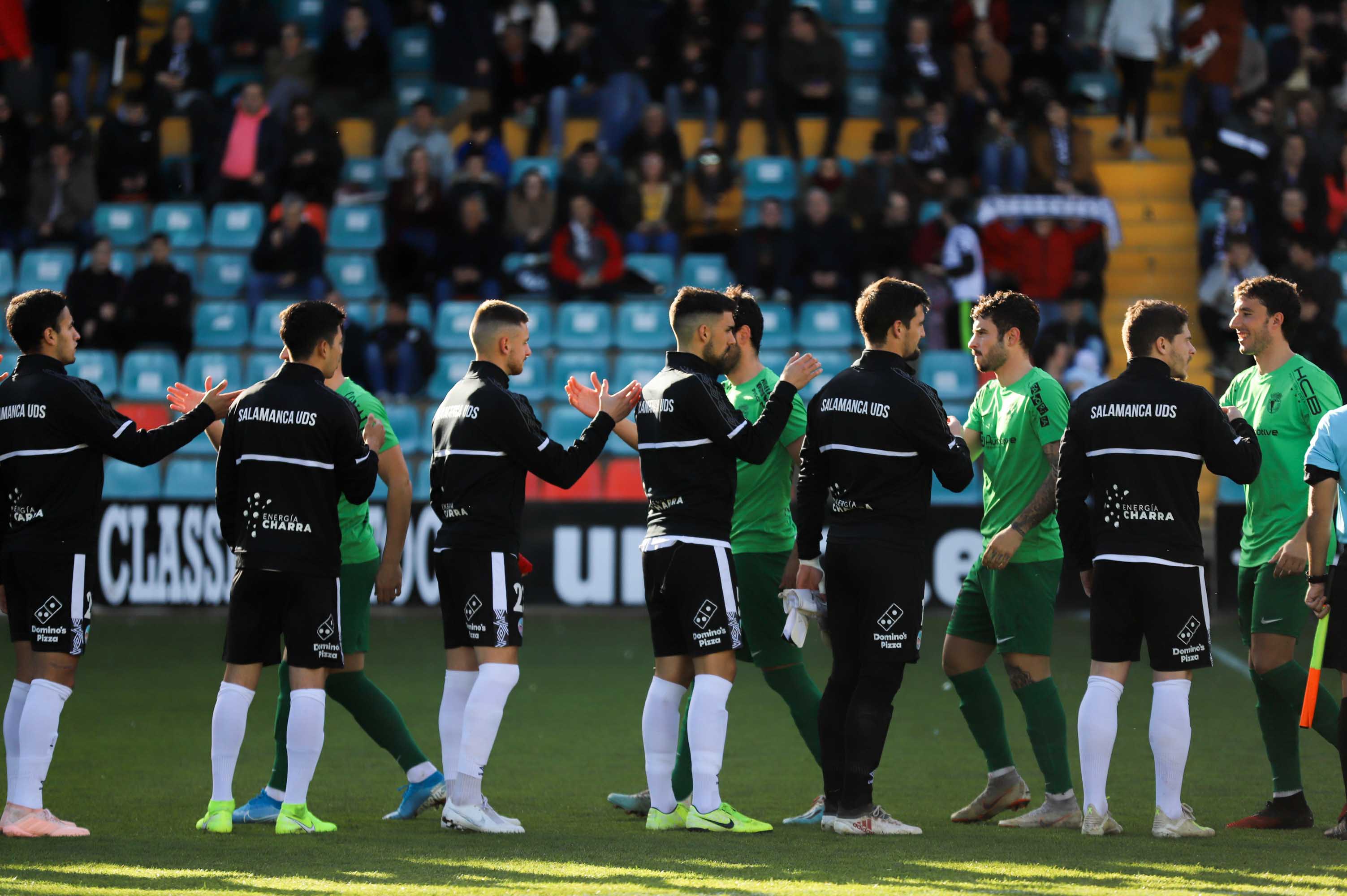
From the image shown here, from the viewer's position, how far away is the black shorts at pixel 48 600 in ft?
20.0

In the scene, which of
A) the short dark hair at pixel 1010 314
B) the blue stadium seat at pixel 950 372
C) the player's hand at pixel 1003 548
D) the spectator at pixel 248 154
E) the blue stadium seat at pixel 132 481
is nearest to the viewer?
the player's hand at pixel 1003 548

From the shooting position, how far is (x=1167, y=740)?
5.82 metres

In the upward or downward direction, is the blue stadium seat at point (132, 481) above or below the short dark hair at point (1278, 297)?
below

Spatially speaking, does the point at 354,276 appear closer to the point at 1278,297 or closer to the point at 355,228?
the point at 355,228

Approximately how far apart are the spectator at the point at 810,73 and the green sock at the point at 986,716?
11.7 metres

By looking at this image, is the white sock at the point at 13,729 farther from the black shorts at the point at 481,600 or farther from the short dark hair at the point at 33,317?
the black shorts at the point at 481,600

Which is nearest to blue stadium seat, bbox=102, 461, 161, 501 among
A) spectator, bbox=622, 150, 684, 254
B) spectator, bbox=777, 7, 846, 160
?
spectator, bbox=622, 150, 684, 254

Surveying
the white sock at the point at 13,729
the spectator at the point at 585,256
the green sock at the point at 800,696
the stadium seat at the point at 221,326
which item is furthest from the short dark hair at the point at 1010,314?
the stadium seat at the point at 221,326

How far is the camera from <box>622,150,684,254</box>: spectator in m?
16.6

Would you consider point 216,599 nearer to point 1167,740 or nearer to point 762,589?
point 762,589

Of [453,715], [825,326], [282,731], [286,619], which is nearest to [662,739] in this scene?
[453,715]

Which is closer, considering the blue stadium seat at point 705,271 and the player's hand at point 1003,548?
the player's hand at point 1003,548

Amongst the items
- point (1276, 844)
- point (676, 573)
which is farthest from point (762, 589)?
point (1276, 844)

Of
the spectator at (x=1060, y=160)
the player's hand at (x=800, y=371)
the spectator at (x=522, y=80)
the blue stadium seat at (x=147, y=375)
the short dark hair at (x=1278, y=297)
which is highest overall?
the spectator at (x=522, y=80)
